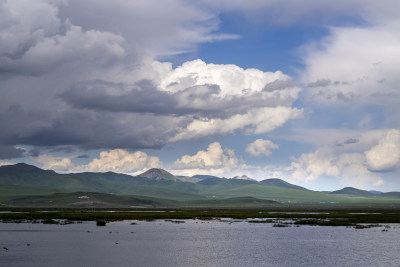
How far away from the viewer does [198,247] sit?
76.4 metres

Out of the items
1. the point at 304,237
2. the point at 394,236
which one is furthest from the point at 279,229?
the point at 394,236

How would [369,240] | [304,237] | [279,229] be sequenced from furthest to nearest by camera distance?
[279,229] → [304,237] → [369,240]

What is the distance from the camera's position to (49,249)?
72.1 metres

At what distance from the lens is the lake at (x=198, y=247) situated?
61219mm

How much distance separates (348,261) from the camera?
6169 cm

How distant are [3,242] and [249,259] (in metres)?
40.9

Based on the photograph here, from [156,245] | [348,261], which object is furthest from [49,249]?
[348,261]

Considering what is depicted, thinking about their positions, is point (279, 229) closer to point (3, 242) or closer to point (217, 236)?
point (217, 236)

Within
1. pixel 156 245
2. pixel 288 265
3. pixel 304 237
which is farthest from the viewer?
pixel 304 237

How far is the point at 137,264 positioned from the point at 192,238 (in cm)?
3143

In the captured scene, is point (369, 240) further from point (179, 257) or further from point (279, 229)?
point (179, 257)

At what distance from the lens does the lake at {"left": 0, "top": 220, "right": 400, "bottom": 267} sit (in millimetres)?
61219

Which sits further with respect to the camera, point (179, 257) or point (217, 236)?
point (217, 236)

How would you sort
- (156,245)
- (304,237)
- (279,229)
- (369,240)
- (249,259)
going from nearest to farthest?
(249,259)
(156,245)
(369,240)
(304,237)
(279,229)
